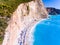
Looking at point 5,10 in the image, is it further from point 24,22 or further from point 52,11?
point 52,11

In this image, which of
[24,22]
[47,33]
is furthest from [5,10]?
[47,33]

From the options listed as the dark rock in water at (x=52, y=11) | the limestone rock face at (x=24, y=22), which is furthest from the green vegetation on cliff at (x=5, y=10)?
the dark rock in water at (x=52, y=11)

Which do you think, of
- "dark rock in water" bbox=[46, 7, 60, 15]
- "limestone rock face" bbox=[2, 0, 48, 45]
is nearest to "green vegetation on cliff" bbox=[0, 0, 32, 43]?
"limestone rock face" bbox=[2, 0, 48, 45]

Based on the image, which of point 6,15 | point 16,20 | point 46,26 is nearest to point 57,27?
point 46,26

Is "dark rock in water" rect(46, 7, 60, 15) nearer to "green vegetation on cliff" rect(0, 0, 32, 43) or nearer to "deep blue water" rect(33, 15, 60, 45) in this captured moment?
"deep blue water" rect(33, 15, 60, 45)

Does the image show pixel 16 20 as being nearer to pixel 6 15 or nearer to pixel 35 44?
pixel 6 15
